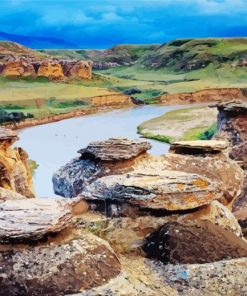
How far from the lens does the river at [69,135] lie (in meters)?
29.5

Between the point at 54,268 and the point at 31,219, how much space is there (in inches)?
24.6

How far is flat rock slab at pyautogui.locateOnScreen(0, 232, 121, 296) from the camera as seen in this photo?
23.0 ft

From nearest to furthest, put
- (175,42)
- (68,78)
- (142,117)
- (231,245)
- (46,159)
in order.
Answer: (231,245)
(46,159)
(142,117)
(68,78)
(175,42)

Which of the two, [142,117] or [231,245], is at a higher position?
[231,245]

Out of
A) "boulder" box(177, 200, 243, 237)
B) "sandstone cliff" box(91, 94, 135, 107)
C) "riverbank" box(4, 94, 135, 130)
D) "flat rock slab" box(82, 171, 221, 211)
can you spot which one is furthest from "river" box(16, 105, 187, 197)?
"flat rock slab" box(82, 171, 221, 211)

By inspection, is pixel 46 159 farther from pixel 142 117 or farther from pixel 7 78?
pixel 7 78

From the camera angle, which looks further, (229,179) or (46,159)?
(46,159)

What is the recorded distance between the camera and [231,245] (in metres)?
8.23

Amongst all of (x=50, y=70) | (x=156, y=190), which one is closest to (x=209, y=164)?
(x=156, y=190)

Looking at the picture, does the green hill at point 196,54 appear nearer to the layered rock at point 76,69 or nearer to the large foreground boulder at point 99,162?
the layered rock at point 76,69

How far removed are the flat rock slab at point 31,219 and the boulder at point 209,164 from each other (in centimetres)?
558

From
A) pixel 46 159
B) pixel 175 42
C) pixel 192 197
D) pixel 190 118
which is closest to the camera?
pixel 192 197

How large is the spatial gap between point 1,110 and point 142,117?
37.3 ft

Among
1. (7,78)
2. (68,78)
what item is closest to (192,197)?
(7,78)
